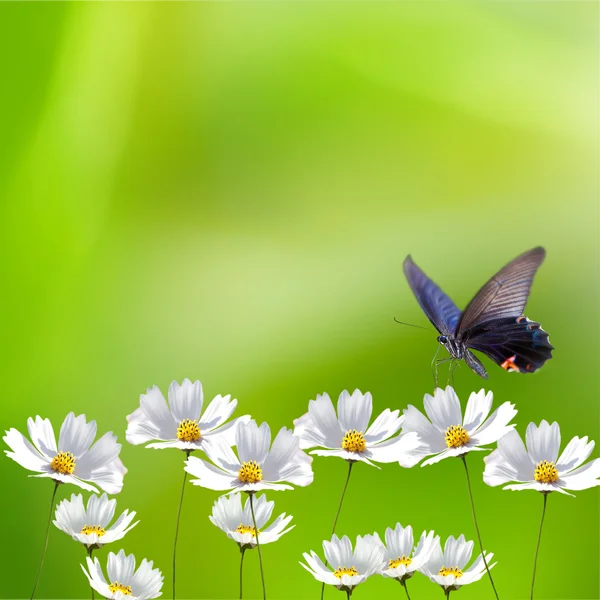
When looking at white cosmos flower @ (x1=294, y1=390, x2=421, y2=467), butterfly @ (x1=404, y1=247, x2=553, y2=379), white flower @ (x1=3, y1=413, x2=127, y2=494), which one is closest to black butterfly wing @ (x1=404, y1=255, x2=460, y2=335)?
butterfly @ (x1=404, y1=247, x2=553, y2=379)

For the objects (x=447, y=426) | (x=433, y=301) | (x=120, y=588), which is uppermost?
(x=433, y=301)

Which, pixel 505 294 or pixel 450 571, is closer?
pixel 450 571

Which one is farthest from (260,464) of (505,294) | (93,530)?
(505,294)

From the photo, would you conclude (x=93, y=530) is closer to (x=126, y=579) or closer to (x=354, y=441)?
(x=126, y=579)

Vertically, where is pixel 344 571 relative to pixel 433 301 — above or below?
below

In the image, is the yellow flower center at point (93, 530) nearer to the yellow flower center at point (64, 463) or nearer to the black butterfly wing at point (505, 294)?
the yellow flower center at point (64, 463)
